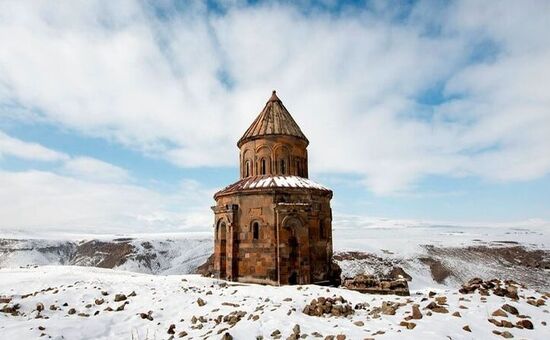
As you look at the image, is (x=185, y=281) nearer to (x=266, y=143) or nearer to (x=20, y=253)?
(x=266, y=143)

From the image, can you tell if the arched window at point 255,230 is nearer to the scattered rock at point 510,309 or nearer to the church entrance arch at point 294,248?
the church entrance arch at point 294,248

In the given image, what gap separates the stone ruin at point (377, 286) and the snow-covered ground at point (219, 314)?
173 cm

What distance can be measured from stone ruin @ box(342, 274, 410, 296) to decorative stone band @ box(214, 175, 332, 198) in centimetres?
477

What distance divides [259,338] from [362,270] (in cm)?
3196

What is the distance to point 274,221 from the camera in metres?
16.4

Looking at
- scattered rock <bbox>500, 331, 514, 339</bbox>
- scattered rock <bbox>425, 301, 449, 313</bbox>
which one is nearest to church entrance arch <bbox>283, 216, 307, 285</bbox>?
scattered rock <bbox>425, 301, 449, 313</bbox>

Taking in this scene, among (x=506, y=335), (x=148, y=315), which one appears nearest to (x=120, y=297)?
(x=148, y=315)

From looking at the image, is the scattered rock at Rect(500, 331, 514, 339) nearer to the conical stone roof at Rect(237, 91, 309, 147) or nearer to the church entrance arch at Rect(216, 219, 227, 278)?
the church entrance arch at Rect(216, 219, 227, 278)

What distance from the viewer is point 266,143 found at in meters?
18.6

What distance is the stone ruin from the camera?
1338 cm

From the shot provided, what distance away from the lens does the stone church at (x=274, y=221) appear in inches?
Answer: 634

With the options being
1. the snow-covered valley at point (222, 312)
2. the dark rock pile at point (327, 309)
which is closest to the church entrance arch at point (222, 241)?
the snow-covered valley at point (222, 312)

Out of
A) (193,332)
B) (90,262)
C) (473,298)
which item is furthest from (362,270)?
(90,262)

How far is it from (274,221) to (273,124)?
18.2 feet
